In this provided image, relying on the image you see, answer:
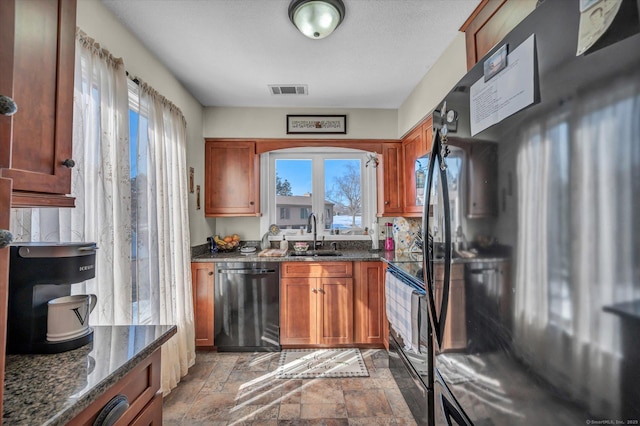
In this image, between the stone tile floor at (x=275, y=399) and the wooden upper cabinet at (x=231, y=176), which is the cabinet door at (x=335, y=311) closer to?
the stone tile floor at (x=275, y=399)

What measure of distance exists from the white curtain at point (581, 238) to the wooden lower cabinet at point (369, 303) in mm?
2379

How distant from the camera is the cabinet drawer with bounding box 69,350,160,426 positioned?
0.74 m

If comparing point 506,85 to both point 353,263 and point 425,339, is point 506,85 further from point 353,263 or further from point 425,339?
point 353,263

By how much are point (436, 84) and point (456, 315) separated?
2.08 m

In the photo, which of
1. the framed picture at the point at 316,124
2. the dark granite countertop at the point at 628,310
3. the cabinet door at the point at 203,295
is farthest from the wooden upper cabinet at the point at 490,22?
the cabinet door at the point at 203,295

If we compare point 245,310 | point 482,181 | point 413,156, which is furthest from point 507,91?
point 245,310

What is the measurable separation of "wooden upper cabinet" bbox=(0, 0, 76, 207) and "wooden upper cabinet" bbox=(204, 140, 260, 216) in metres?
2.31

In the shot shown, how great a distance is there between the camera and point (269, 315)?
286 centimetres

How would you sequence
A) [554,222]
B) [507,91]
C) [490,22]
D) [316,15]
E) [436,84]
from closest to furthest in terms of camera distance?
[554,222] → [507,91] → [490,22] → [316,15] → [436,84]

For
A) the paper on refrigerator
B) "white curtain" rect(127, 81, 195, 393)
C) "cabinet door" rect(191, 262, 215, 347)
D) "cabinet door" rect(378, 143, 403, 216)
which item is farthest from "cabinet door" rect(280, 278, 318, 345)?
the paper on refrigerator

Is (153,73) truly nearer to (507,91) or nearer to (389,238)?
(507,91)

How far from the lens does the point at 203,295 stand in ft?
9.43

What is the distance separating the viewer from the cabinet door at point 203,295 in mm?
2865

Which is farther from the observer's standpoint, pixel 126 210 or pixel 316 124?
pixel 316 124
